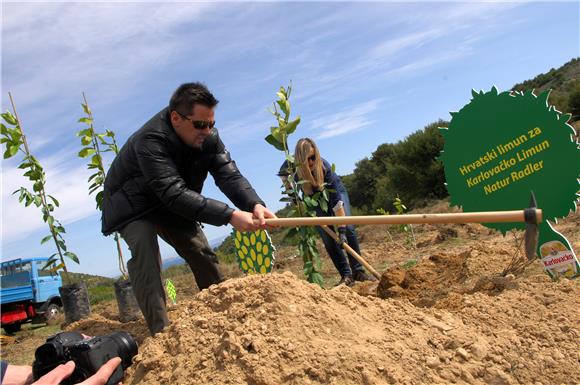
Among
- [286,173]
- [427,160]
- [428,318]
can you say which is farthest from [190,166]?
[427,160]

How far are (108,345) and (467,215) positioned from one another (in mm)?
1964

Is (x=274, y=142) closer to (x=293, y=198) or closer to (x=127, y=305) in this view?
(x=293, y=198)

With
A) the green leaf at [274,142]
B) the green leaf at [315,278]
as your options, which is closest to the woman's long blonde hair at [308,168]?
the green leaf at [274,142]

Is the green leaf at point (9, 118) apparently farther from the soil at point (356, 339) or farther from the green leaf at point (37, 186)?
the soil at point (356, 339)

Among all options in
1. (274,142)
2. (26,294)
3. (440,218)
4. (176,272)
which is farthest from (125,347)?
(176,272)

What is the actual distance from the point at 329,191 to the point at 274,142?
0.83 m

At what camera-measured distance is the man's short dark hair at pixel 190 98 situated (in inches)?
138

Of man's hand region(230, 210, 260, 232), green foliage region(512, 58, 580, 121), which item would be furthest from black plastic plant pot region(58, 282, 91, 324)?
green foliage region(512, 58, 580, 121)

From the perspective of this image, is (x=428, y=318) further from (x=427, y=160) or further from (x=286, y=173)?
(x=427, y=160)

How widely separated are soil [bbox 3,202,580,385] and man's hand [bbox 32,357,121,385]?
0.64 ft

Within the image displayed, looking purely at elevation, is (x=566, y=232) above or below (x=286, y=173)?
below

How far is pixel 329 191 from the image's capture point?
539 centimetres

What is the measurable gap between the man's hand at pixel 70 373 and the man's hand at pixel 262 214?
1304 millimetres

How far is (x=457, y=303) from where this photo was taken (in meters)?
3.26
